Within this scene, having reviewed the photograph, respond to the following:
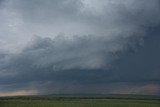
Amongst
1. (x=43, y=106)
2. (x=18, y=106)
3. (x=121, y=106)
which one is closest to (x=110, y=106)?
(x=121, y=106)

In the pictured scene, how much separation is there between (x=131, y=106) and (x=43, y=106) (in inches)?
1158

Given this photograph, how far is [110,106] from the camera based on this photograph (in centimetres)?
9875

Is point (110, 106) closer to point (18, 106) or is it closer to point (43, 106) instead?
point (43, 106)

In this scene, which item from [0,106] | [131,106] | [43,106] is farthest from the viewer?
[131,106]

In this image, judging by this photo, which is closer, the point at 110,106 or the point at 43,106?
the point at 43,106

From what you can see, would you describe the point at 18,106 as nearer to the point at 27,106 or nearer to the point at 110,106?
the point at 27,106

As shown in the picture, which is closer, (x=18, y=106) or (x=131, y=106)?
(x=18, y=106)

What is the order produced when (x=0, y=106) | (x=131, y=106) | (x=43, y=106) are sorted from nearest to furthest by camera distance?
(x=0, y=106) < (x=43, y=106) < (x=131, y=106)

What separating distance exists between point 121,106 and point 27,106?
32.8 m

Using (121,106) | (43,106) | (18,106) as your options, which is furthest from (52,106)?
(121,106)

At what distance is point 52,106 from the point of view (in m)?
92.2

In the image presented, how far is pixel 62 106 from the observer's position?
306 ft

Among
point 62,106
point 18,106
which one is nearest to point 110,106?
point 62,106

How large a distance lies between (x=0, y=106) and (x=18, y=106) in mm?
5853
